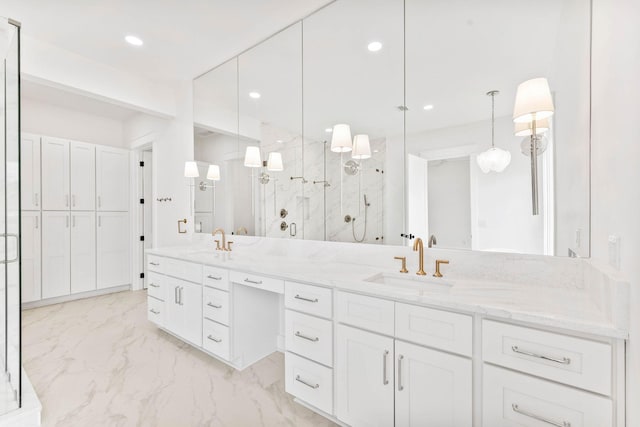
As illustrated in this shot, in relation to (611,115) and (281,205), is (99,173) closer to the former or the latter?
(281,205)

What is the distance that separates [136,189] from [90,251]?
3.59 ft

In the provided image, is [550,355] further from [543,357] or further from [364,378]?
[364,378]

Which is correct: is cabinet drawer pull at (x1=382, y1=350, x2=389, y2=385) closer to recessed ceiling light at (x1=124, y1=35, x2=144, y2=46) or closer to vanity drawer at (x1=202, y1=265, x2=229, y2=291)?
vanity drawer at (x1=202, y1=265, x2=229, y2=291)

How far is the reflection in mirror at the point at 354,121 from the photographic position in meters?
2.06

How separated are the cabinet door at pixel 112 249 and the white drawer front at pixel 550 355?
5045mm

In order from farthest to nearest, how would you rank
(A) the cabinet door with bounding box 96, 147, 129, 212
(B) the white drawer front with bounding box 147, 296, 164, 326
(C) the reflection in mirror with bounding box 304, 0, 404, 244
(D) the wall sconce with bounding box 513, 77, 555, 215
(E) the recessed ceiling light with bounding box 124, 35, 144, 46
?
(A) the cabinet door with bounding box 96, 147, 129, 212 → (B) the white drawer front with bounding box 147, 296, 164, 326 → (E) the recessed ceiling light with bounding box 124, 35, 144, 46 → (C) the reflection in mirror with bounding box 304, 0, 404, 244 → (D) the wall sconce with bounding box 513, 77, 555, 215

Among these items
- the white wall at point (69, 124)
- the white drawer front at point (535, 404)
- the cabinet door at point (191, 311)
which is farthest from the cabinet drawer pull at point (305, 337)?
the white wall at point (69, 124)

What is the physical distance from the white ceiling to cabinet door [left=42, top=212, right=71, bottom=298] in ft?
7.50

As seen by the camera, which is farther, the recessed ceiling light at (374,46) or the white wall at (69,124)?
the white wall at (69,124)

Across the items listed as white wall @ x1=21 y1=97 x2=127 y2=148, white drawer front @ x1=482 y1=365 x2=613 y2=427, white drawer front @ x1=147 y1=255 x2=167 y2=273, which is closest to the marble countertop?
white drawer front @ x1=482 y1=365 x2=613 y2=427

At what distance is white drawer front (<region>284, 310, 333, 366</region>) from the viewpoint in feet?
5.44

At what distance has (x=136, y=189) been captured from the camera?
4.65 meters

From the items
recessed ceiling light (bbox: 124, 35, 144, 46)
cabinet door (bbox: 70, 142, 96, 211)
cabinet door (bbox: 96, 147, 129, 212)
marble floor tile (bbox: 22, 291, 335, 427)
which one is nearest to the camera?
marble floor tile (bbox: 22, 291, 335, 427)

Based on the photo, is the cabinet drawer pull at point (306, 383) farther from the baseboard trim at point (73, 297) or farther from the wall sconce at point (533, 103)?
the baseboard trim at point (73, 297)
